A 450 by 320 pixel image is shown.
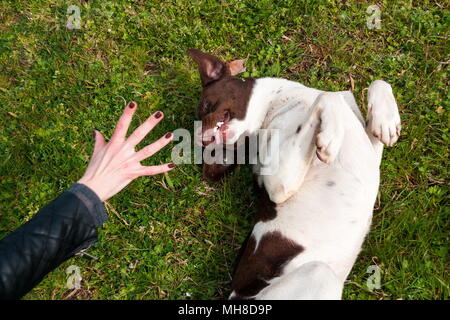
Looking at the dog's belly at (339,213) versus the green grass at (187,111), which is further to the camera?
the green grass at (187,111)

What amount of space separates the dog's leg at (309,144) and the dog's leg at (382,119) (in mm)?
260

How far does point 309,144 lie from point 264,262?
949 millimetres

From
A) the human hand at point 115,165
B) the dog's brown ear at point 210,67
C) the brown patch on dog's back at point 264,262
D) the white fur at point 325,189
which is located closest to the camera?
the human hand at point 115,165

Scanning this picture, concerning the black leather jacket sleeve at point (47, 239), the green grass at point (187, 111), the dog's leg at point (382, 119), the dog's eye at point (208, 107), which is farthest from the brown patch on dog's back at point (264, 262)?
the black leather jacket sleeve at point (47, 239)

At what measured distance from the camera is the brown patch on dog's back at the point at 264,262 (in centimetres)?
341

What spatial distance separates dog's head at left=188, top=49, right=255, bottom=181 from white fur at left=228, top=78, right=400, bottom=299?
48 centimetres

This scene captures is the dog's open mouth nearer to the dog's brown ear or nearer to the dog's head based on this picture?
the dog's head

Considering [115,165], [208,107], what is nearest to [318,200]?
[208,107]

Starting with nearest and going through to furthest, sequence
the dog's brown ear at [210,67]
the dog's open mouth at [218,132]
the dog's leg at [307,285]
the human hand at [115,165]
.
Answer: the human hand at [115,165] → the dog's leg at [307,285] → the dog's open mouth at [218,132] → the dog's brown ear at [210,67]

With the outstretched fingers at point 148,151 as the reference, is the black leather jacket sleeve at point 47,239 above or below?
below

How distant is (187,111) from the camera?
4.72 m

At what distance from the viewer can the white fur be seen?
10.8 ft

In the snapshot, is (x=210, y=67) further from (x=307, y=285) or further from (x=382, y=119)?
(x=307, y=285)

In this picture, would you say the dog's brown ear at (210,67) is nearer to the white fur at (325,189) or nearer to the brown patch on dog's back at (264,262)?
the white fur at (325,189)
